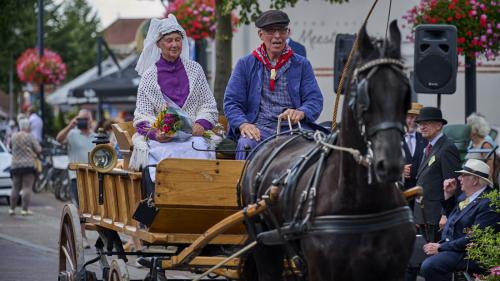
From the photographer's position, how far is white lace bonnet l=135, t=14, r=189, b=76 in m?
9.37

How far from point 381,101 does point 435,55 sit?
624 cm

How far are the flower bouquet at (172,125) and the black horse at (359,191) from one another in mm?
2142

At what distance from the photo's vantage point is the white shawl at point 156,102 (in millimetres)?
9171

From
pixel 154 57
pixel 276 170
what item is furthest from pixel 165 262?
pixel 154 57

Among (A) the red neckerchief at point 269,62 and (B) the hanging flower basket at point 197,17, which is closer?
(A) the red neckerchief at point 269,62

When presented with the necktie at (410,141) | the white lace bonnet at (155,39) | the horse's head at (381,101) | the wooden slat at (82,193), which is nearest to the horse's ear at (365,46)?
the horse's head at (381,101)

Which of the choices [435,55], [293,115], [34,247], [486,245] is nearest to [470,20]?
[435,55]

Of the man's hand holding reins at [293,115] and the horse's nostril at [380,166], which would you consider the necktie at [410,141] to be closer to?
the man's hand holding reins at [293,115]

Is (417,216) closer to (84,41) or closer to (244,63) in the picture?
(244,63)

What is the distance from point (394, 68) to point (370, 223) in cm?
86

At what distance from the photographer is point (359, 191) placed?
6.39m

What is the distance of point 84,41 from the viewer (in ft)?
254

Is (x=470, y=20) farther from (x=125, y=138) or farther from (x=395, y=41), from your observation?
(x=395, y=41)

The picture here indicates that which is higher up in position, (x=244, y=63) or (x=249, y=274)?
(x=244, y=63)
